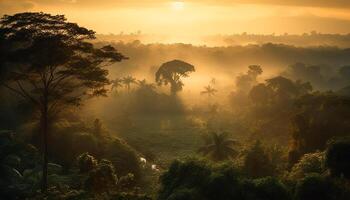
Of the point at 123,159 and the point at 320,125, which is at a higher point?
the point at 320,125

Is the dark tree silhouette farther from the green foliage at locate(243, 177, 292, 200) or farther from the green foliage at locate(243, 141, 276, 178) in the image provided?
the green foliage at locate(243, 177, 292, 200)

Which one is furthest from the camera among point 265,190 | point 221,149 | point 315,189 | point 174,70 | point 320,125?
point 174,70

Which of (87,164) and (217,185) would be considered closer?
(217,185)

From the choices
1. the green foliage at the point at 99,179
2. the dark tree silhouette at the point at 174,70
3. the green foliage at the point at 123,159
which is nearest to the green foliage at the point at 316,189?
the green foliage at the point at 99,179

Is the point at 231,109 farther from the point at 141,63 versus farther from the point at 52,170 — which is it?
the point at 141,63

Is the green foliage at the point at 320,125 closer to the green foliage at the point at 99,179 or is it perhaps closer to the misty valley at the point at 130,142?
the misty valley at the point at 130,142

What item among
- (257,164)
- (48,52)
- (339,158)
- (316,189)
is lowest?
(316,189)

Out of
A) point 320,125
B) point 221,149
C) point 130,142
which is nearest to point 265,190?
point 221,149

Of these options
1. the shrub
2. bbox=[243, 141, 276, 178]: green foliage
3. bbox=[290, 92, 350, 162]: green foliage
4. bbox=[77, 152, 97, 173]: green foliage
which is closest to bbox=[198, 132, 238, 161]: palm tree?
bbox=[290, 92, 350, 162]: green foliage

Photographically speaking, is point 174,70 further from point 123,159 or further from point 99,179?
point 99,179

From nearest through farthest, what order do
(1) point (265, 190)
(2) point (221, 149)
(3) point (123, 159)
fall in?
(1) point (265, 190)
(3) point (123, 159)
(2) point (221, 149)
